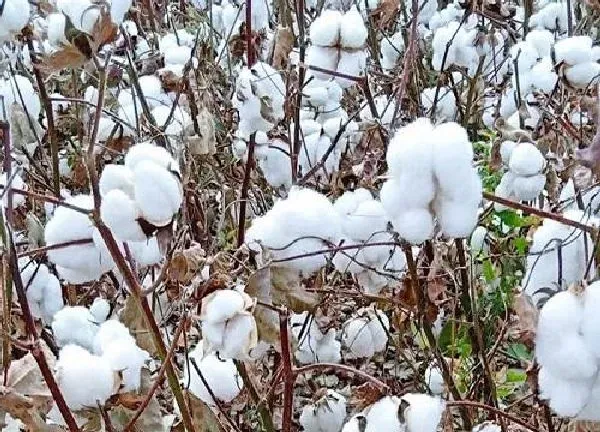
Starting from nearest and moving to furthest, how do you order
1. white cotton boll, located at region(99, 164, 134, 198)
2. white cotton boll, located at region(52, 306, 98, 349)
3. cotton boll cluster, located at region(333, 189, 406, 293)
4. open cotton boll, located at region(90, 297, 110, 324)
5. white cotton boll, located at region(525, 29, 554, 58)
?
1. white cotton boll, located at region(99, 164, 134, 198)
2. cotton boll cluster, located at region(333, 189, 406, 293)
3. white cotton boll, located at region(52, 306, 98, 349)
4. open cotton boll, located at region(90, 297, 110, 324)
5. white cotton boll, located at region(525, 29, 554, 58)

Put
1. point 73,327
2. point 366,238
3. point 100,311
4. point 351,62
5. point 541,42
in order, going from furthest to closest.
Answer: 1. point 541,42
2. point 351,62
3. point 100,311
4. point 73,327
5. point 366,238

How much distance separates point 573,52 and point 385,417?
0.80 meters

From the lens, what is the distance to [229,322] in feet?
3.06

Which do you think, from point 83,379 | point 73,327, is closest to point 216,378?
point 73,327

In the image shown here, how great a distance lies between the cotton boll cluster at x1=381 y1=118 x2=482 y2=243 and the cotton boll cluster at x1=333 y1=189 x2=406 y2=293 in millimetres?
240

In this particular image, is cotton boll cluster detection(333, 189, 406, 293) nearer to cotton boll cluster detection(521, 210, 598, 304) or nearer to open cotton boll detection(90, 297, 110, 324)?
cotton boll cluster detection(521, 210, 598, 304)

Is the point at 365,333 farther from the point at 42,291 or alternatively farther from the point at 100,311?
the point at 42,291

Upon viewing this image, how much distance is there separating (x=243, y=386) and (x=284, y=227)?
40 centimetres

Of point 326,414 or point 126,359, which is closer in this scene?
point 126,359

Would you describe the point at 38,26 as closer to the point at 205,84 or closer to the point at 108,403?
the point at 205,84

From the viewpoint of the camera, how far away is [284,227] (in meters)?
0.96

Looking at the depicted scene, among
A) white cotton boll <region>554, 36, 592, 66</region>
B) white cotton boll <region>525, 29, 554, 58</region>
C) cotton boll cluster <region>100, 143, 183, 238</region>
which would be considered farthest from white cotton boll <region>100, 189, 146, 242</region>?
white cotton boll <region>525, 29, 554, 58</region>

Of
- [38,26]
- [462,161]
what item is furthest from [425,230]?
[38,26]

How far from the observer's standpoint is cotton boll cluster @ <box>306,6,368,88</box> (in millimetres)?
1460
